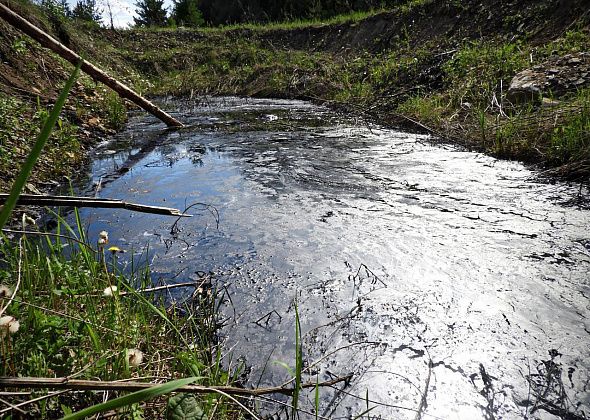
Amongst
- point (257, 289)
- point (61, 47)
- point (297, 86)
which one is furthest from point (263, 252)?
point (297, 86)

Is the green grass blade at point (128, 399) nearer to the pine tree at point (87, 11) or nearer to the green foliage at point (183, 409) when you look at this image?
the green foliage at point (183, 409)

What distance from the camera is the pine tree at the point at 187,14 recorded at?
69.0 ft

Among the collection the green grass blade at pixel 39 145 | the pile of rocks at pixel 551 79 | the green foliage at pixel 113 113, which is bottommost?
the green foliage at pixel 113 113

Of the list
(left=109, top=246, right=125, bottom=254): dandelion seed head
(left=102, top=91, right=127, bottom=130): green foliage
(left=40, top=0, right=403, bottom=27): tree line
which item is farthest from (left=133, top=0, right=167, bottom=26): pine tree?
(left=109, top=246, right=125, bottom=254): dandelion seed head

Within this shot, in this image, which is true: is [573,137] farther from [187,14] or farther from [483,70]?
[187,14]

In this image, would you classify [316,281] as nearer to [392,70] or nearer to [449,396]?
[449,396]

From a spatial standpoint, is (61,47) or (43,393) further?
(61,47)

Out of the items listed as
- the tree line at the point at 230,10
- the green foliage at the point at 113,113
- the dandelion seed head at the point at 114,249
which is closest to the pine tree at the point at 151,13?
the tree line at the point at 230,10

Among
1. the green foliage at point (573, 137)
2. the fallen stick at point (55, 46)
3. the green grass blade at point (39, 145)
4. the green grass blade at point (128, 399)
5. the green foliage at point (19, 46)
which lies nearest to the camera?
the green grass blade at point (39, 145)

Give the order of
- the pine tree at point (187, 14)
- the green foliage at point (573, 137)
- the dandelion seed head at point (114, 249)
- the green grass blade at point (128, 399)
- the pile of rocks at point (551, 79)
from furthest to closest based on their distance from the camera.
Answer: the pine tree at point (187, 14)
the pile of rocks at point (551, 79)
the green foliage at point (573, 137)
the dandelion seed head at point (114, 249)
the green grass blade at point (128, 399)

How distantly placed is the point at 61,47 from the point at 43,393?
13.0 ft

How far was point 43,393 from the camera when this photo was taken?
985 mm

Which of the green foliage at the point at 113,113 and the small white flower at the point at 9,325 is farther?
the green foliage at the point at 113,113

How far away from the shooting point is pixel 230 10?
22.9 meters
